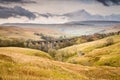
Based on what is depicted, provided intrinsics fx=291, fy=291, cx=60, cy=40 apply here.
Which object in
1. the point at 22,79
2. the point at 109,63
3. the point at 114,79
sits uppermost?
the point at 22,79

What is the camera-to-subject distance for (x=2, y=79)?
16.6m

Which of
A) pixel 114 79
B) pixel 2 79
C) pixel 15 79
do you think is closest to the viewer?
pixel 2 79

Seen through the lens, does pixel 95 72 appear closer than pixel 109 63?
Yes

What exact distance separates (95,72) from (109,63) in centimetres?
13204

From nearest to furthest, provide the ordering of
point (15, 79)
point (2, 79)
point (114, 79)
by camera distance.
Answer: point (2, 79) < point (15, 79) < point (114, 79)

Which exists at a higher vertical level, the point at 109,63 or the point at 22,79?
the point at 22,79

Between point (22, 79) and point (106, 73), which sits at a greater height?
point (22, 79)

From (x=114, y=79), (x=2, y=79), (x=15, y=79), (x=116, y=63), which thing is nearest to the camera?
(x=2, y=79)

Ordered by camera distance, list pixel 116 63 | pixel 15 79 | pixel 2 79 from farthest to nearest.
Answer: pixel 116 63, pixel 15 79, pixel 2 79

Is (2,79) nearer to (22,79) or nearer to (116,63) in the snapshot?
(22,79)

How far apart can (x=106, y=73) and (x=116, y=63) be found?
127 m

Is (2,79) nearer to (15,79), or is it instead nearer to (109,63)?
(15,79)

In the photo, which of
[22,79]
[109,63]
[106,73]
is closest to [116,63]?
[109,63]

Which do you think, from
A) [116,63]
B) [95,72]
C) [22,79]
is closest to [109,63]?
[116,63]
